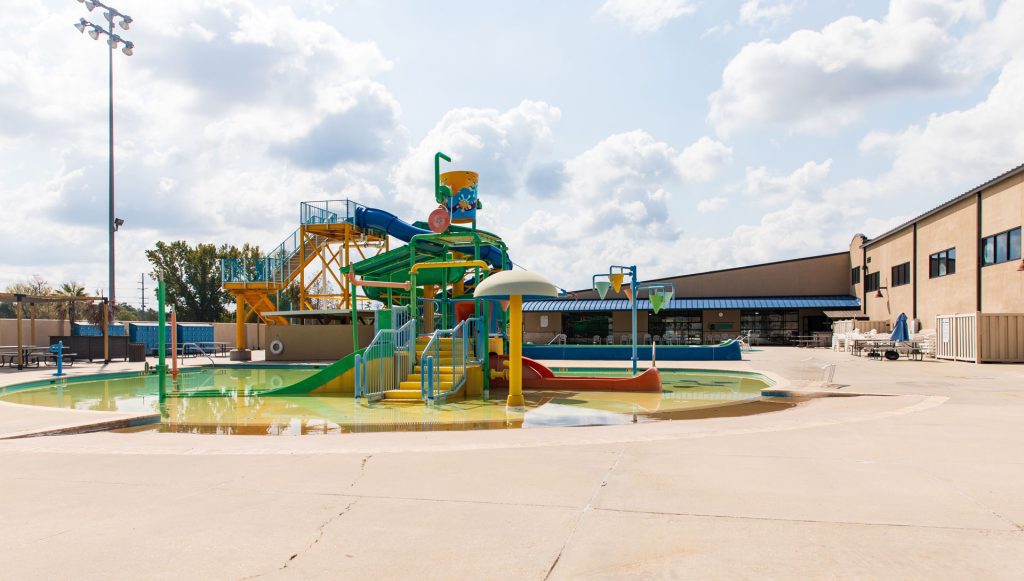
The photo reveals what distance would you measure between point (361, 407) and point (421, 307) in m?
11.4

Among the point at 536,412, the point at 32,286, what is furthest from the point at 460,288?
the point at 32,286

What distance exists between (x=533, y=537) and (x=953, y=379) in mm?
16603

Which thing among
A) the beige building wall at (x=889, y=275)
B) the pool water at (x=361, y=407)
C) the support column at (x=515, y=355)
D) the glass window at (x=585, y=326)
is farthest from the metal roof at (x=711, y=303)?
the support column at (x=515, y=355)

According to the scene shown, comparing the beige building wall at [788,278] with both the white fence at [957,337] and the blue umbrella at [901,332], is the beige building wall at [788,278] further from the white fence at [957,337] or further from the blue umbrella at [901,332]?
the blue umbrella at [901,332]

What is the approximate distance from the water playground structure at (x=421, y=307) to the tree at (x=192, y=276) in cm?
3356

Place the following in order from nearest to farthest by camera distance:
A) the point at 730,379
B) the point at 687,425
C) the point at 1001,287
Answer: the point at 687,425, the point at 730,379, the point at 1001,287

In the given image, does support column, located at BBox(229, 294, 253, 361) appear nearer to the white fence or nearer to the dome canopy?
the dome canopy

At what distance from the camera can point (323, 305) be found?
37.1m

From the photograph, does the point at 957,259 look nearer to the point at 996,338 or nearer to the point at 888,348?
the point at 888,348

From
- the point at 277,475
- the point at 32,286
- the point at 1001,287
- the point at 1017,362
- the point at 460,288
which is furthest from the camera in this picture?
the point at 32,286

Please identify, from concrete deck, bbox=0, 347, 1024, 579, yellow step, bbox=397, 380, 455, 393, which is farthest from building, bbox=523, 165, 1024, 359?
concrete deck, bbox=0, 347, 1024, 579

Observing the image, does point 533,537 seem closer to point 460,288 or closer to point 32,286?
point 460,288

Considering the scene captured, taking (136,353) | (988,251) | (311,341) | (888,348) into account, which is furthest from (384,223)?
(988,251)

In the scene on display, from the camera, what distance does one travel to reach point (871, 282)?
1564 inches
